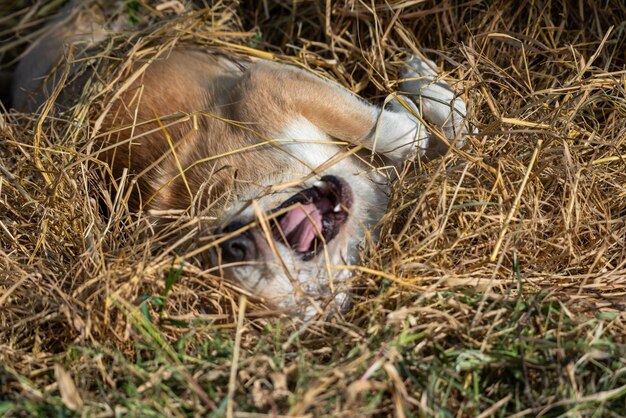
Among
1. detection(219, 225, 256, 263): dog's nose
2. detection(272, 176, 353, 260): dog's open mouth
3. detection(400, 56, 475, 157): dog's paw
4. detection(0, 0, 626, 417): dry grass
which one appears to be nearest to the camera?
detection(0, 0, 626, 417): dry grass

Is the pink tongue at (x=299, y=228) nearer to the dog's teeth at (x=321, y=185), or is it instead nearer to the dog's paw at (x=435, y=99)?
the dog's teeth at (x=321, y=185)

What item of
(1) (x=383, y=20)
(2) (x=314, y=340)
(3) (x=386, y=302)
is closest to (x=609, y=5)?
(1) (x=383, y=20)

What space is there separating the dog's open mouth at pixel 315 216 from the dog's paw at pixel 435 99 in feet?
1.93

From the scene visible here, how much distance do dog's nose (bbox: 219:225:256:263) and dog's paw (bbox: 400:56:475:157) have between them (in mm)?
1018

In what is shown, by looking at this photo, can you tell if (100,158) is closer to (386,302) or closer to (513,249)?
(386,302)

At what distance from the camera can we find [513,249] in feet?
7.91

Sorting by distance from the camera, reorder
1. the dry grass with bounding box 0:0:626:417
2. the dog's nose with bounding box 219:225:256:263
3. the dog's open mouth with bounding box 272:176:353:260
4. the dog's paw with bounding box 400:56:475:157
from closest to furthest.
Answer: the dry grass with bounding box 0:0:626:417
the dog's nose with bounding box 219:225:256:263
the dog's open mouth with bounding box 272:176:353:260
the dog's paw with bounding box 400:56:475:157

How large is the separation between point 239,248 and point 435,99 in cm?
117

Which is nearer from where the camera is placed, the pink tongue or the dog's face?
the dog's face

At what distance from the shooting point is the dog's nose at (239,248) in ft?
7.72

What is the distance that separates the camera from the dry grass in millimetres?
1965

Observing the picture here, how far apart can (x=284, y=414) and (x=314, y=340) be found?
42 cm

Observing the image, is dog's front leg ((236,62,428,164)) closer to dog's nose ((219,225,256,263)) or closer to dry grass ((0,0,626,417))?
dry grass ((0,0,626,417))

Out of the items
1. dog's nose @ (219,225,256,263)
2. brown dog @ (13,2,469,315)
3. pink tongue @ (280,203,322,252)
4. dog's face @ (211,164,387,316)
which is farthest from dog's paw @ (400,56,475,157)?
dog's nose @ (219,225,256,263)
